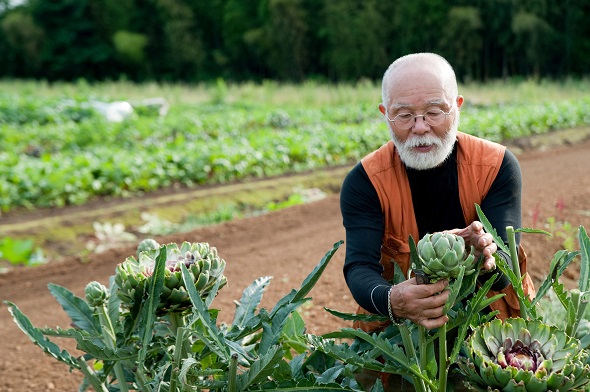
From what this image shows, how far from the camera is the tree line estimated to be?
938 inches

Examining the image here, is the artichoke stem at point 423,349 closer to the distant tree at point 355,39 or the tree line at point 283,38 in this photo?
the tree line at point 283,38

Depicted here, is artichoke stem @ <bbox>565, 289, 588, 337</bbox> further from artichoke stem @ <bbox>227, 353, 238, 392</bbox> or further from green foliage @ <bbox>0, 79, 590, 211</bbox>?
green foliage @ <bbox>0, 79, 590, 211</bbox>

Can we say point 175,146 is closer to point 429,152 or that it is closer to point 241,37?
point 429,152

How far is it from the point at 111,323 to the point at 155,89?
2045 centimetres

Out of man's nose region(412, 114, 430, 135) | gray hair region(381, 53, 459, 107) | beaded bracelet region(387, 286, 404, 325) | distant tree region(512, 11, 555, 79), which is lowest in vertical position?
distant tree region(512, 11, 555, 79)

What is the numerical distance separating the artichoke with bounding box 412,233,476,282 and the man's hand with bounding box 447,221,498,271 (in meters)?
0.15

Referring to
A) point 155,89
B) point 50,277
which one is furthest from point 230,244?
point 155,89

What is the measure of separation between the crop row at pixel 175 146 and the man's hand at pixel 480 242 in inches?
235

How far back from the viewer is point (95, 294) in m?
1.42

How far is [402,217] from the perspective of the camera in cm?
195

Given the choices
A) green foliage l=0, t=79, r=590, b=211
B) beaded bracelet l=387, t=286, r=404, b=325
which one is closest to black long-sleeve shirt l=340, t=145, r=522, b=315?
beaded bracelet l=387, t=286, r=404, b=325

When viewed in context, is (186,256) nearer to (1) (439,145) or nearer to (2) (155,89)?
(1) (439,145)

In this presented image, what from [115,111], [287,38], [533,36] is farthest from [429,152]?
[287,38]

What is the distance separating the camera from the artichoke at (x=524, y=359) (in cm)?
A: 103
